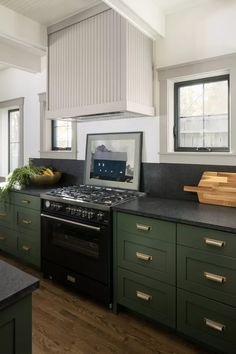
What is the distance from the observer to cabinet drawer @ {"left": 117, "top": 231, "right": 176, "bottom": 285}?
1.94 metres

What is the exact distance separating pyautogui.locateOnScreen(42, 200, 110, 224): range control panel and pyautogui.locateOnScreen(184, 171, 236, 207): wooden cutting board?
0.82 meters

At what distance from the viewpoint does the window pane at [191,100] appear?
2.51 meters

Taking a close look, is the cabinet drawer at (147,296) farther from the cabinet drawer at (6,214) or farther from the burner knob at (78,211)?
the cabinet drawer at (6,214)

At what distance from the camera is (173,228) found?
6.22ft

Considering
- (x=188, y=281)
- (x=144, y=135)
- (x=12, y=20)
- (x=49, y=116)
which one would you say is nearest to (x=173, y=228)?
(x=188, y=281)

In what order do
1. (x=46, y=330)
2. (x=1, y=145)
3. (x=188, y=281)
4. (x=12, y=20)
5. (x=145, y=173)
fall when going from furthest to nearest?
(x=1, y=145) → (x=145, y=173) → (x=12, y=20) → (x=46, y=330) → (x=188, y=281)

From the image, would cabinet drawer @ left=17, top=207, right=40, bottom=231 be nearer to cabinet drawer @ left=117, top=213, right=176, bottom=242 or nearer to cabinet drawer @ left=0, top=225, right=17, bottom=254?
cabinet drawer @ left=0, top=225, right=17, bottom=254

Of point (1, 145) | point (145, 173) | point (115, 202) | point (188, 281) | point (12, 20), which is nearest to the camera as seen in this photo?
point (188, 281)

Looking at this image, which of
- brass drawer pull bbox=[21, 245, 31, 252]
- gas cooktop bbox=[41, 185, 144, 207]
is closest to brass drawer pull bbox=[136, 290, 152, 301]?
gas cooktop bbox=[41, 185, 144, 207]

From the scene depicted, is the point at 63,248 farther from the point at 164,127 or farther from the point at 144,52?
the point at 144,52

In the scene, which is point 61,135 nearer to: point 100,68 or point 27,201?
point 27,201

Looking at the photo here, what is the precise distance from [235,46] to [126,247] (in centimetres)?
181

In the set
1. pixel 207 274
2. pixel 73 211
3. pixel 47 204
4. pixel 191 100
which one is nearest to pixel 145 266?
pixel 207 274

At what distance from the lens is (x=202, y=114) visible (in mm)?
2502
